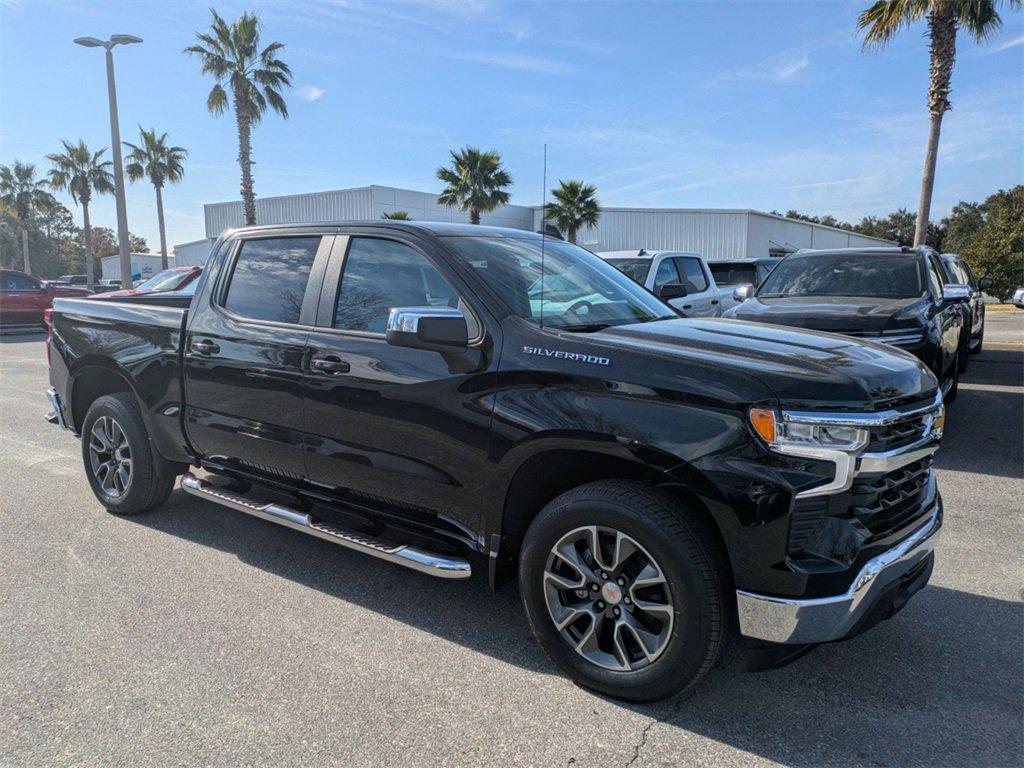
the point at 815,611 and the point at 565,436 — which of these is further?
the point at 565,436

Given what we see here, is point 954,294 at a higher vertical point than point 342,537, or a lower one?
higher

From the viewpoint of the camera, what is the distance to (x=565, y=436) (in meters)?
2.80

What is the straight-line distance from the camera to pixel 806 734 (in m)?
2.62

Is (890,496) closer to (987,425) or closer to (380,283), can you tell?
(380,283)

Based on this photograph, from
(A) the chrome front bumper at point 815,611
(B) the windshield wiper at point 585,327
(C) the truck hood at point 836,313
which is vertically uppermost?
(B) the windshield wiper at point 585,327

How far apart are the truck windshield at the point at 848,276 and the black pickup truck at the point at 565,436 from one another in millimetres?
4768

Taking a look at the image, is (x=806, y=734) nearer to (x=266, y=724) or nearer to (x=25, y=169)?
(x=266, y=724)

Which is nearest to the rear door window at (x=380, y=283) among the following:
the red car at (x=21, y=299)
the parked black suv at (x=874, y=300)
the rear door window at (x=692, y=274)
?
the parked black suv at (x=874, y=300)

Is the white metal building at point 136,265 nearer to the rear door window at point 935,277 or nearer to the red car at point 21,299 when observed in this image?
the red car at point 21,299

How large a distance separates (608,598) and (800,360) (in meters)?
1.18

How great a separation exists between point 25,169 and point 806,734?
7357cm

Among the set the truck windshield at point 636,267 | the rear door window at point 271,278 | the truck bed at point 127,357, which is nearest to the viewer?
the rear door window at point 271,278

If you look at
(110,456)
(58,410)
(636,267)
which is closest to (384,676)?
(110,456)

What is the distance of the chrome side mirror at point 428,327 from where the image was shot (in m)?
2.98
